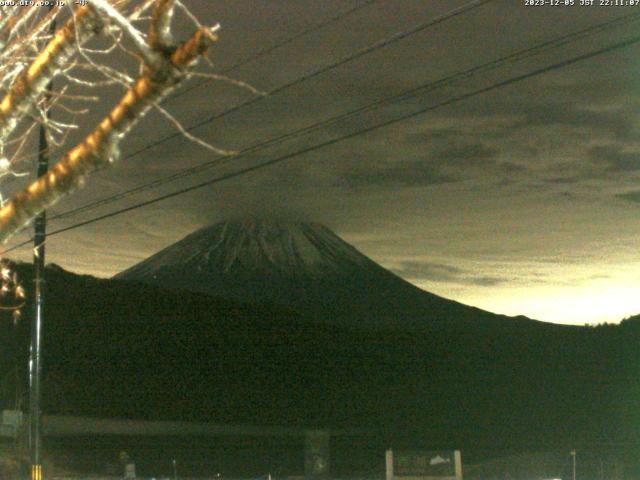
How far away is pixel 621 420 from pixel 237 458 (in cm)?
4841

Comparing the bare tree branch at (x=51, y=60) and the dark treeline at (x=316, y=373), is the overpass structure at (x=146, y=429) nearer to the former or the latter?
the dark treeline at (x=316, y=373)

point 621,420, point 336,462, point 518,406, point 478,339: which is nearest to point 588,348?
point 478,339

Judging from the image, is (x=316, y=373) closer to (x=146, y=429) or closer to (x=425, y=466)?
(x=146, y=429)

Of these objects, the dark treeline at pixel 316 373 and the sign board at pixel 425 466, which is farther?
the dark treeline at pixel 316 373

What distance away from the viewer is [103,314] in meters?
116

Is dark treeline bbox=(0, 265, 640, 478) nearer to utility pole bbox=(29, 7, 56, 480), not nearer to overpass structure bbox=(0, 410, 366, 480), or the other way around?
overpass structure bbox=(0, 410, 366, 480)

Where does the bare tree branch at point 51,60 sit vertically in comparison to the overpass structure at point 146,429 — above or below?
above

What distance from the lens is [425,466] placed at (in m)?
23.3

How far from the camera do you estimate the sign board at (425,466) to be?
23.1 metres

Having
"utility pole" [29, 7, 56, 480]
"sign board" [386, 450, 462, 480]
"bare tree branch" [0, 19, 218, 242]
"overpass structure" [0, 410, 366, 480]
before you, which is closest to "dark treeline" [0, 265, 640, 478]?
"overpass structure" [0, 410, 366, 480]

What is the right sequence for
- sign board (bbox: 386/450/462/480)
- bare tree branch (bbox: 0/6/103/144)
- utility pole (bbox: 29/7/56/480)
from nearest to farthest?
bare tree branch (bbox: 0/6/103/144)
utility pole (bbox: 29/7/56/480)
sign board (bbox: 386/450/462/480)

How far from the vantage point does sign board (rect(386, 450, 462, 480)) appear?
910 inches

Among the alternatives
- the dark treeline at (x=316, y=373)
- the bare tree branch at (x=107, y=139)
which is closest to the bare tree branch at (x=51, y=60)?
the bare tree branch at (x=107, y=139)

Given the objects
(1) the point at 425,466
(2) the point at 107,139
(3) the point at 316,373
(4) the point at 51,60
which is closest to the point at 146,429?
(3) the point at 316,373
